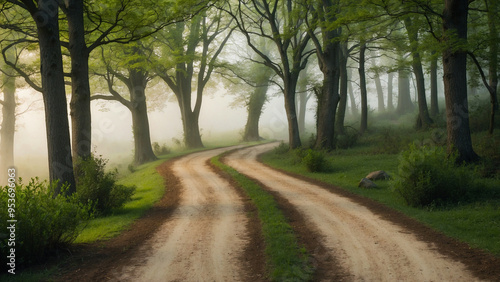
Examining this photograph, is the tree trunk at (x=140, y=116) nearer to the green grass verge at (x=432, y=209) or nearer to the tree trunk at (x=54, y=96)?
the green grass verge at (x=432, y=209)

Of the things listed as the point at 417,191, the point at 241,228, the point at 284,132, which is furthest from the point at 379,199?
the point at 284,132

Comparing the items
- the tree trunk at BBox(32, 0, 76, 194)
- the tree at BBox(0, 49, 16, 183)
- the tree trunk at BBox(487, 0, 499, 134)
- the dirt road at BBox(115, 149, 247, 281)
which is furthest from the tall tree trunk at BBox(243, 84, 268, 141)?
the tree trunk at BBox(32, 0, 76, 194)

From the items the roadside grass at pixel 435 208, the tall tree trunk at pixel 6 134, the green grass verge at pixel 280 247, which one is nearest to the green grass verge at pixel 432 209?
the roadside grass at pixel 435 208

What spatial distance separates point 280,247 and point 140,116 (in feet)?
69.4

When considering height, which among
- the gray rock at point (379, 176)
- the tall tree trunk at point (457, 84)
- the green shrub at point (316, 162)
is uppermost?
the tall tree trunk at point (457, 84)

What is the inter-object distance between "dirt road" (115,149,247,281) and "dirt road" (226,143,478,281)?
1.82m

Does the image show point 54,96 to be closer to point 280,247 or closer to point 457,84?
point 280,247

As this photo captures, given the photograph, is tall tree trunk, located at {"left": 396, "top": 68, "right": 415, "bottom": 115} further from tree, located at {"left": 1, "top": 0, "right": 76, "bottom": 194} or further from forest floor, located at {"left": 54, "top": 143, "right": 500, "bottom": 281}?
tree, located at {"left": 1, "top": 0, "right": 76, "bottom": 194}

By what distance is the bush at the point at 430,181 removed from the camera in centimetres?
1030

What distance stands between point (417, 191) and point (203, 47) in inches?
1034

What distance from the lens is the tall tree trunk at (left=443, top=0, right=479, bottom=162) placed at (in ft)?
43.1

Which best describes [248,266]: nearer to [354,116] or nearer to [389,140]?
[389,140]

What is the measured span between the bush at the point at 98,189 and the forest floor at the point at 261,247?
1.33 metres

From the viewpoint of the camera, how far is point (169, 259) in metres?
6.76
